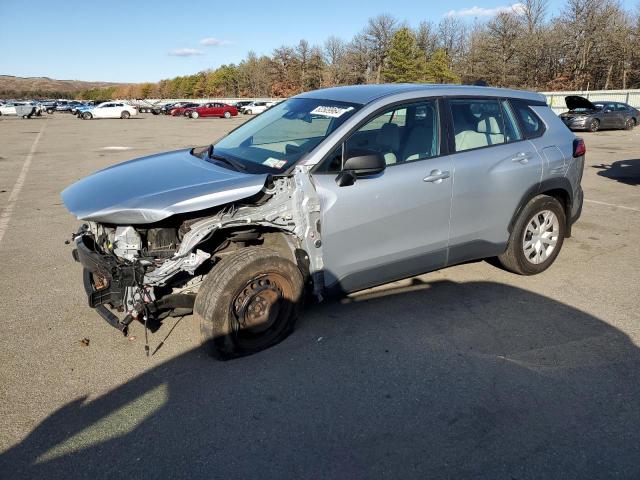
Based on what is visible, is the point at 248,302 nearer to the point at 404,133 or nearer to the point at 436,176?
the point at 436,176

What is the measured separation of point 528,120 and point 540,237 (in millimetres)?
1175

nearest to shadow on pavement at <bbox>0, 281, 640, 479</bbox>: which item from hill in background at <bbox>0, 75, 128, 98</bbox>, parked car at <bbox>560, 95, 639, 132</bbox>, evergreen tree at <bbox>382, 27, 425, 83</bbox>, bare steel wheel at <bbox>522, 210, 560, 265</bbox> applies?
bare steel wheel at <bbox>522, 210, 560, 265</bbox>

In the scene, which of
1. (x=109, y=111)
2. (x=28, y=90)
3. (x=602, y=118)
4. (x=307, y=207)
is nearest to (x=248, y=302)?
(x=307, y=207)

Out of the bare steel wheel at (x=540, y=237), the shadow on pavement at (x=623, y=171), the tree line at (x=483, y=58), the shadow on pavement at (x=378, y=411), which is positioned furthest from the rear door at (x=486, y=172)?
the tree line at (x=483, y=58)

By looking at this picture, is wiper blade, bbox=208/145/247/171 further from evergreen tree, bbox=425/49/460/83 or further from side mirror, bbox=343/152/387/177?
evergreen tree, bbox=425/49/460/83

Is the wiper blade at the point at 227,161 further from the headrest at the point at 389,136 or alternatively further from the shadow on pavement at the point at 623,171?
the shadow on pavement at the point at 623,171

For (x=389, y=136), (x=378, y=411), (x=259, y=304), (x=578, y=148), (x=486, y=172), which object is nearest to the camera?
(x=378, y=411)

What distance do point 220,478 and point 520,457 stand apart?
1.55 metres

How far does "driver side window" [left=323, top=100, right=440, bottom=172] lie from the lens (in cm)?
395

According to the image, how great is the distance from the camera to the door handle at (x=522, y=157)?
4.50 meters

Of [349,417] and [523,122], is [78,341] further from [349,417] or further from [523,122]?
[523,122]

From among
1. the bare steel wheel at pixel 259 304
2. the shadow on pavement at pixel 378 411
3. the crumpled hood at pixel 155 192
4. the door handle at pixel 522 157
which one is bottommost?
the shadow on pavement at pixel 378 411

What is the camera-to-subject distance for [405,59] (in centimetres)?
7350

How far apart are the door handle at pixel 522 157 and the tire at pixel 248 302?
2365 mm
